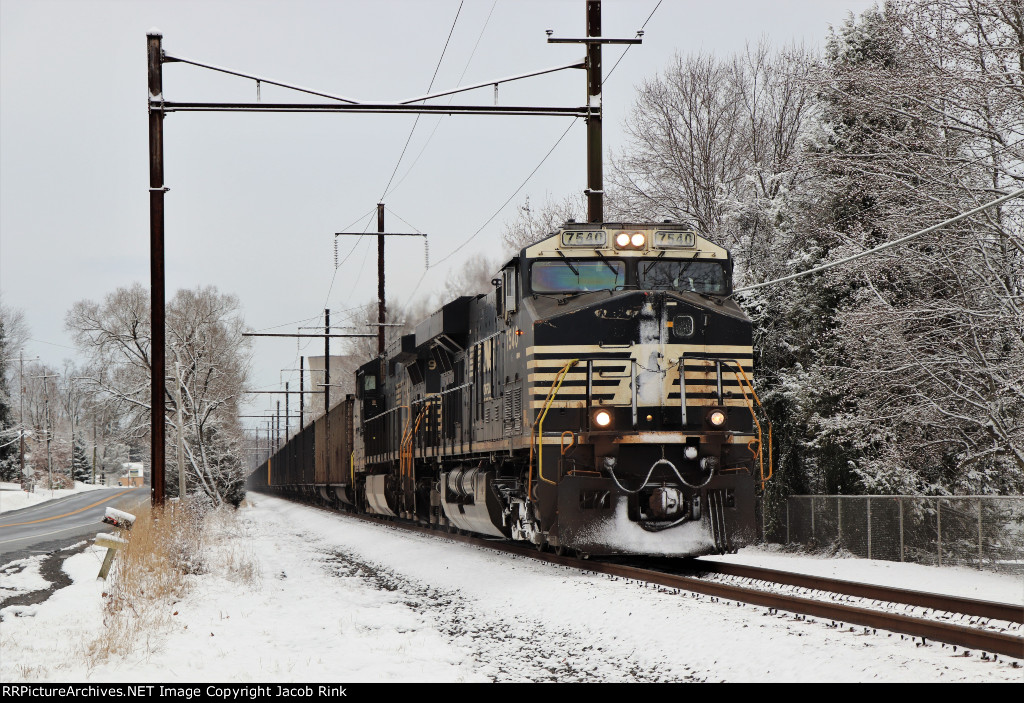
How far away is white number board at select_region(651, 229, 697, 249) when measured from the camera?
14102 millimetres

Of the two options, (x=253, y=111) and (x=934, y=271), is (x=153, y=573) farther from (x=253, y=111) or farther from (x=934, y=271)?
(x=934, y=271)

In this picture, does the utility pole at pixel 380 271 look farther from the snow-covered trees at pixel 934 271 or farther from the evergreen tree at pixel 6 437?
the evergreen tree at pixel 6 437

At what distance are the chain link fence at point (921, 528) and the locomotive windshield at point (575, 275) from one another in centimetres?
641

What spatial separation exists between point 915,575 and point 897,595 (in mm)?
5059

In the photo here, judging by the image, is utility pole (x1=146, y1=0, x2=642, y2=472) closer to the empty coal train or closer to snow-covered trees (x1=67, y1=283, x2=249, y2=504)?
the empty coal train

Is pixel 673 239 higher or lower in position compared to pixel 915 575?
higher

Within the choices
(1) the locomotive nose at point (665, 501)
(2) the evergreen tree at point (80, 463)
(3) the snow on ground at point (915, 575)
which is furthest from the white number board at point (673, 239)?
(2) the evergreen tree at point (80, 463)

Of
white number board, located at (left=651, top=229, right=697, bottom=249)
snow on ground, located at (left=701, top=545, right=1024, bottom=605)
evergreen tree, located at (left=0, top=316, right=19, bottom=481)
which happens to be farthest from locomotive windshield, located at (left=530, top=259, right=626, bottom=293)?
evergreen tree, located at (left=0, top=316, right=19, bottom=481)

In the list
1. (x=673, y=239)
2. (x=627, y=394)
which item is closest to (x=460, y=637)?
(x=627, y=394)

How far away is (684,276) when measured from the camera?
14117 mm

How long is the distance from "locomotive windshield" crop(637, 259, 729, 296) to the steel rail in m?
3.72

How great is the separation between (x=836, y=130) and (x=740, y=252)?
4.08 m

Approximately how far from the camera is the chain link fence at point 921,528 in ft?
49.7

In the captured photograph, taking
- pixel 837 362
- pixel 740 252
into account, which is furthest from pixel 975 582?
pixel 740 252
